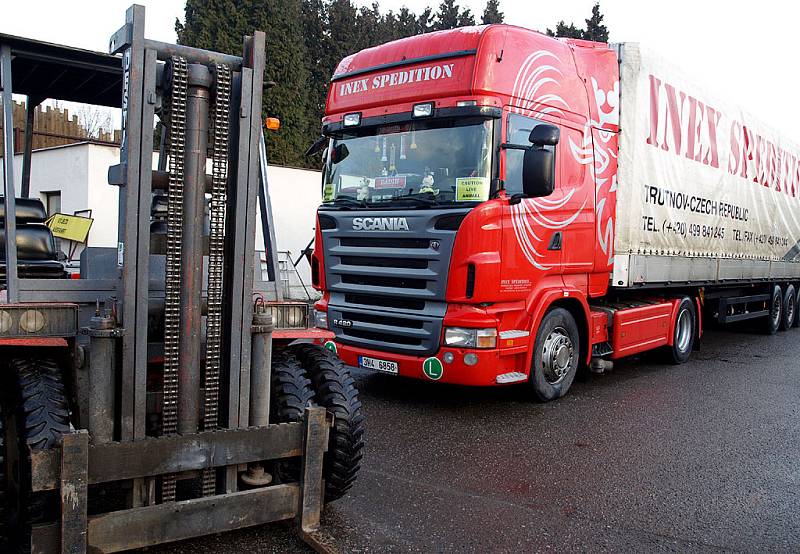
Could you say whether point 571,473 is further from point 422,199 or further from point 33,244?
point 33,244

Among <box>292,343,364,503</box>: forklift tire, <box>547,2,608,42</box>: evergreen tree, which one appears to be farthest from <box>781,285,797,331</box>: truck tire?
<box>547,2,608,42</box>: evergreen tree

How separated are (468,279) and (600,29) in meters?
31.1

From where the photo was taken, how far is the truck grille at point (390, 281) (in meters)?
6.36

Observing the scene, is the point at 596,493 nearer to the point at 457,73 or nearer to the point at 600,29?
the point at 457,73

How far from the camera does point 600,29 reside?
33.6 meters

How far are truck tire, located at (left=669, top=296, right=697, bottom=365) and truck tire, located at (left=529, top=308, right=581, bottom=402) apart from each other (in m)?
3.00

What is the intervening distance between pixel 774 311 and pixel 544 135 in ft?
33.9

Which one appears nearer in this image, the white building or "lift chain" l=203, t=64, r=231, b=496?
"lift chain" l=203, t=64, r=231, b=496

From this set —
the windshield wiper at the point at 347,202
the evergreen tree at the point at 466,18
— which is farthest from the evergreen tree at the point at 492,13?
the windshield wiper at the point at 347,202

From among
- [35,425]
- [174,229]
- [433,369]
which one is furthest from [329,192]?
[35,425]

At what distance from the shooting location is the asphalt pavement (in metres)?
3.96

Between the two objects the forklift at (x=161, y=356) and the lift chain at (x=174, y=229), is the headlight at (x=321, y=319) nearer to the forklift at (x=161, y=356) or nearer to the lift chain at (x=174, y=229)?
the forklift at (x=161, y=356)

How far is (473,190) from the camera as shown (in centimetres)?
624

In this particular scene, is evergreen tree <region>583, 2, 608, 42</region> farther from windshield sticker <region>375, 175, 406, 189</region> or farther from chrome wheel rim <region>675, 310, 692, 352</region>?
windshield sticker <region>375, 175, 406, 189</region>
